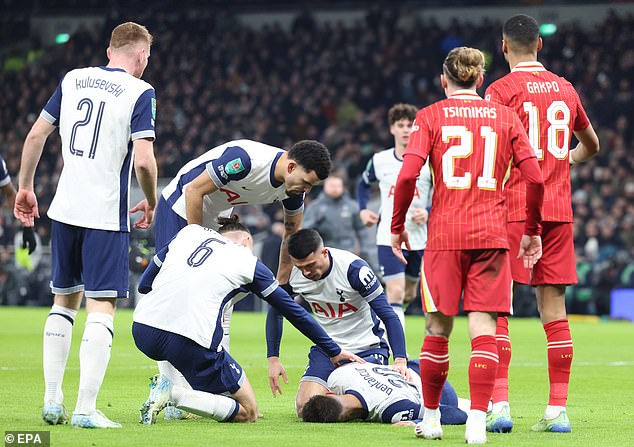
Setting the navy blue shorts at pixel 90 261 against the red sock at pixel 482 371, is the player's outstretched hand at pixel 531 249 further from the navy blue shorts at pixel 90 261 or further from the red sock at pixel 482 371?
the navy blue shorts at pixel 90 261

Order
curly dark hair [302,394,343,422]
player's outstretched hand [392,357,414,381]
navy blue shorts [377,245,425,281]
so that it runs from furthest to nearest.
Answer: navy blue shorts [377,245,425,281], player's outstretched hand [392,357,414,381], curly dark hair [302,394,343,422]

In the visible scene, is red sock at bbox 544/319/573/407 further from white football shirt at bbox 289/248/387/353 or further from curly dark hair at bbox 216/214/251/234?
curly dark hair at bbox 216/214/251/234

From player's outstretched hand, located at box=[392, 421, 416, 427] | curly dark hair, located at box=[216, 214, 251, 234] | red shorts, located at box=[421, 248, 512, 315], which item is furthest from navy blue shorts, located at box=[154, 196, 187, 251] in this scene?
red shorts, located at box=[421, 248, 512, 315]

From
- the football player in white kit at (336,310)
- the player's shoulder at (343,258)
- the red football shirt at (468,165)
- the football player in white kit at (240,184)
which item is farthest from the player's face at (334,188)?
the red football shirt at (468,165)

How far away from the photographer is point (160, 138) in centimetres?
3266

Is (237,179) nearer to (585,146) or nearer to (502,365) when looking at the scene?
(502,365)

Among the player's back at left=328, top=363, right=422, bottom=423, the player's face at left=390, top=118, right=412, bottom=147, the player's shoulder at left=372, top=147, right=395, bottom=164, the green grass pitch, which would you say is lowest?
the green grass pitch

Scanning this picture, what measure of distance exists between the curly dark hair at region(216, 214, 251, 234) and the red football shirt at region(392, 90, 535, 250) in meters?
1.47

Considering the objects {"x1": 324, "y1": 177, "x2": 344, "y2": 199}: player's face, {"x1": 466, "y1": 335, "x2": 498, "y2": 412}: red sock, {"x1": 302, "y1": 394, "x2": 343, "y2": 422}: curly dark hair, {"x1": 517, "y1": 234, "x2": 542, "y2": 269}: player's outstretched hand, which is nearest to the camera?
{"x1": 466, "y1": 335, "x2": 498, "y2": 412}: red sock

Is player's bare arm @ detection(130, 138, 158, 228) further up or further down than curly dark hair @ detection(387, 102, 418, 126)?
further down

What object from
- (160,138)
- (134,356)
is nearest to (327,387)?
(134,356)

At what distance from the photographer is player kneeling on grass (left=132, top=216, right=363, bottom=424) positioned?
6.79 m

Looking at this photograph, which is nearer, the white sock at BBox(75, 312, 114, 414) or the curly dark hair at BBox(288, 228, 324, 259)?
the white sock at BBox(75, 312, 114, 414)

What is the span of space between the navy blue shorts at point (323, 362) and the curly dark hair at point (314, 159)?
1.37 m
